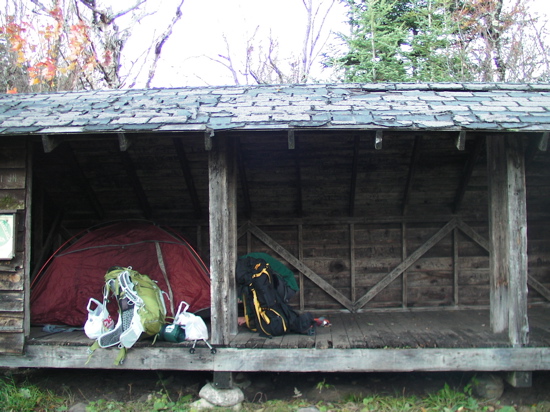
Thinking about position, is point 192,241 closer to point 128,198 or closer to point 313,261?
point 128,198

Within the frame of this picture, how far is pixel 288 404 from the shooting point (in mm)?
4742

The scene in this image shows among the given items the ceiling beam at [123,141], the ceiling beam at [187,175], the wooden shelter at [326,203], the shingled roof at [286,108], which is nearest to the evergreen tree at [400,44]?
the wooden shelter at [326,203]

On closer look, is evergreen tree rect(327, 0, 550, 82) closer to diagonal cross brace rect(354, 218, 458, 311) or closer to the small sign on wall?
diagonal cross brace rect(354, 218, 458, 311)

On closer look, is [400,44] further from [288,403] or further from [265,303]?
[288,403]

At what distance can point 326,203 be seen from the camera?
6758 mm

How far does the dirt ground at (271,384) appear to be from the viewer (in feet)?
16.1

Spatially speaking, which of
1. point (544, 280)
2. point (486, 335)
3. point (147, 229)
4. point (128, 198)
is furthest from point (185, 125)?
point (544, 280)

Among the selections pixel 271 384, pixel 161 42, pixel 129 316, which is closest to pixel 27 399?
pixel 129 316

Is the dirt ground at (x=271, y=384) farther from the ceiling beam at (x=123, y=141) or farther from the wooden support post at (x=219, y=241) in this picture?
the ceiling beam at (x=123, y=141)

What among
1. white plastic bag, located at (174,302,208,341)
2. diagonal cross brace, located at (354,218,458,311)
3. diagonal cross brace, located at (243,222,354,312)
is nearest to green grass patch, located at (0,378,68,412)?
white plastic bag, located at (174,302,208,341)

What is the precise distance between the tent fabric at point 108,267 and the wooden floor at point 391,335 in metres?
0.37

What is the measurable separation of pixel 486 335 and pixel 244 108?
12.6ft

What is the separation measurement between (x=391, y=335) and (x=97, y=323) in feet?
11.2

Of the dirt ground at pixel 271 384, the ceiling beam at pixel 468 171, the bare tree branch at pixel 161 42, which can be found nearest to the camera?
the dirt ground at pixel 271 384
